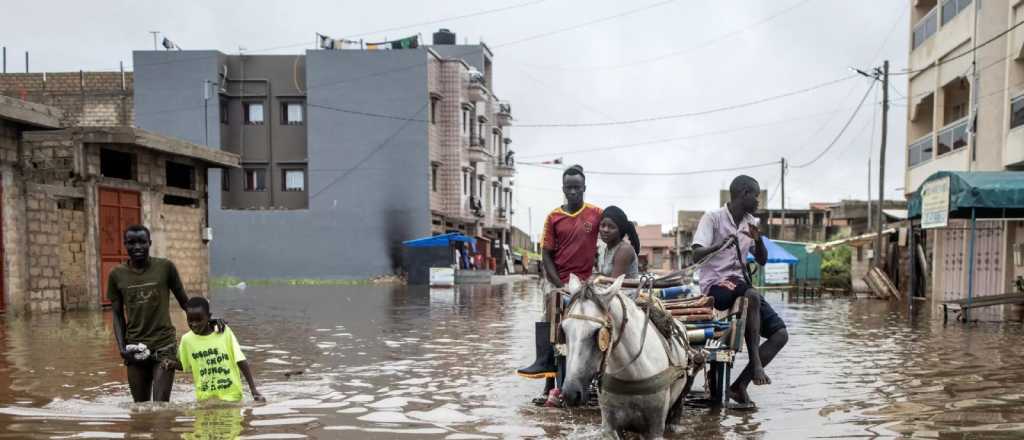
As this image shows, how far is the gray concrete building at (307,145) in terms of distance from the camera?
43375 millimetres

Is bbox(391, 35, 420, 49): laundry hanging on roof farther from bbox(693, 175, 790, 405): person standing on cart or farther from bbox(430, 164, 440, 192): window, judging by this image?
bbox(693, 175, 790, 405): person standing on cart

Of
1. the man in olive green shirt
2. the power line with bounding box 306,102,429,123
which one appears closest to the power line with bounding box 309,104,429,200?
the power line with bounding box 306,102,429,123

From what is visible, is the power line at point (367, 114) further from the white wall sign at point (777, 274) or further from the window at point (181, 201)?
the white wall sign at point (777, 274)

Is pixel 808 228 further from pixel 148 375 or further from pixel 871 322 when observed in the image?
pixel 148 375

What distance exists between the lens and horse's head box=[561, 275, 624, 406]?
4.18 meters

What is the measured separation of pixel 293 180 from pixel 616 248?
133 ft

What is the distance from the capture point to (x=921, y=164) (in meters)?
27.1

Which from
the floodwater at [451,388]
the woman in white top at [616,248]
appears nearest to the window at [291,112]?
the floodwater at [451,388]

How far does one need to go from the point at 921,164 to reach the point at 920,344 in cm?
1723

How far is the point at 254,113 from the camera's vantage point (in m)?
44.4

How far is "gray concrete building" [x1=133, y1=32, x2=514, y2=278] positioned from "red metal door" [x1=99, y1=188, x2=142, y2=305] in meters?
22.7

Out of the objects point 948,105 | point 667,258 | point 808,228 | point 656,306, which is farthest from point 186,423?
point 667,258

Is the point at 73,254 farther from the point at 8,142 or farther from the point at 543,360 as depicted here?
the point at 543,360

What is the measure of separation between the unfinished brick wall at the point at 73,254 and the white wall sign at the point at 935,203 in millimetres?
18779
